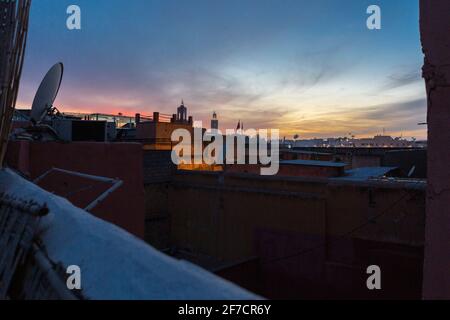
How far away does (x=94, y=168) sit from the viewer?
7148mm

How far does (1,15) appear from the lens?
3.37m

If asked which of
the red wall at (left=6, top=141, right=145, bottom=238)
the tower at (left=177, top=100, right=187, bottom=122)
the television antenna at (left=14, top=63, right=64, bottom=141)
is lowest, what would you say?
the red wall at (left=6, top=141, right=145, bottom=238)

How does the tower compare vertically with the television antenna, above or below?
above

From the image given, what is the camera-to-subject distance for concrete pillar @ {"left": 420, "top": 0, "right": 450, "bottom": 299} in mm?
3994

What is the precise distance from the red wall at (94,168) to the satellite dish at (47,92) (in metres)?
3.78

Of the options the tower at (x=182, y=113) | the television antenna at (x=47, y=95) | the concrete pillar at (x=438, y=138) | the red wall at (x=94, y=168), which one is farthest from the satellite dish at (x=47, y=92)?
the tower at (x=182, y=113)

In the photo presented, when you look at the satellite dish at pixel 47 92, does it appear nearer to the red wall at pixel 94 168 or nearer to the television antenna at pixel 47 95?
the television antenna at pixel 47 95

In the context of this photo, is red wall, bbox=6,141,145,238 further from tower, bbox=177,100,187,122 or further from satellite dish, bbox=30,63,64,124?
tower, bbox=177,100,187,122

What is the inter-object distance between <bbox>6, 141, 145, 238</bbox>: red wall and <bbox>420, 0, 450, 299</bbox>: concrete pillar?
564cm

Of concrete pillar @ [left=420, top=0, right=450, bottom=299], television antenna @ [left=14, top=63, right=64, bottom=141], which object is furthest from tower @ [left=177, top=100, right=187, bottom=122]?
concrete pillar @ [left=420, top=0, right=450, bottom=299]

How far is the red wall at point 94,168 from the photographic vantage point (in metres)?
6.26

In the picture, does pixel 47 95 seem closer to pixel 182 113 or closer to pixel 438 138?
pixel 438 138

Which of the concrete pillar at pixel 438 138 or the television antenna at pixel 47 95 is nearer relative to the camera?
the concrete pillar at pixel 438 138

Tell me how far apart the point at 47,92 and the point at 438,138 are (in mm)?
10542
